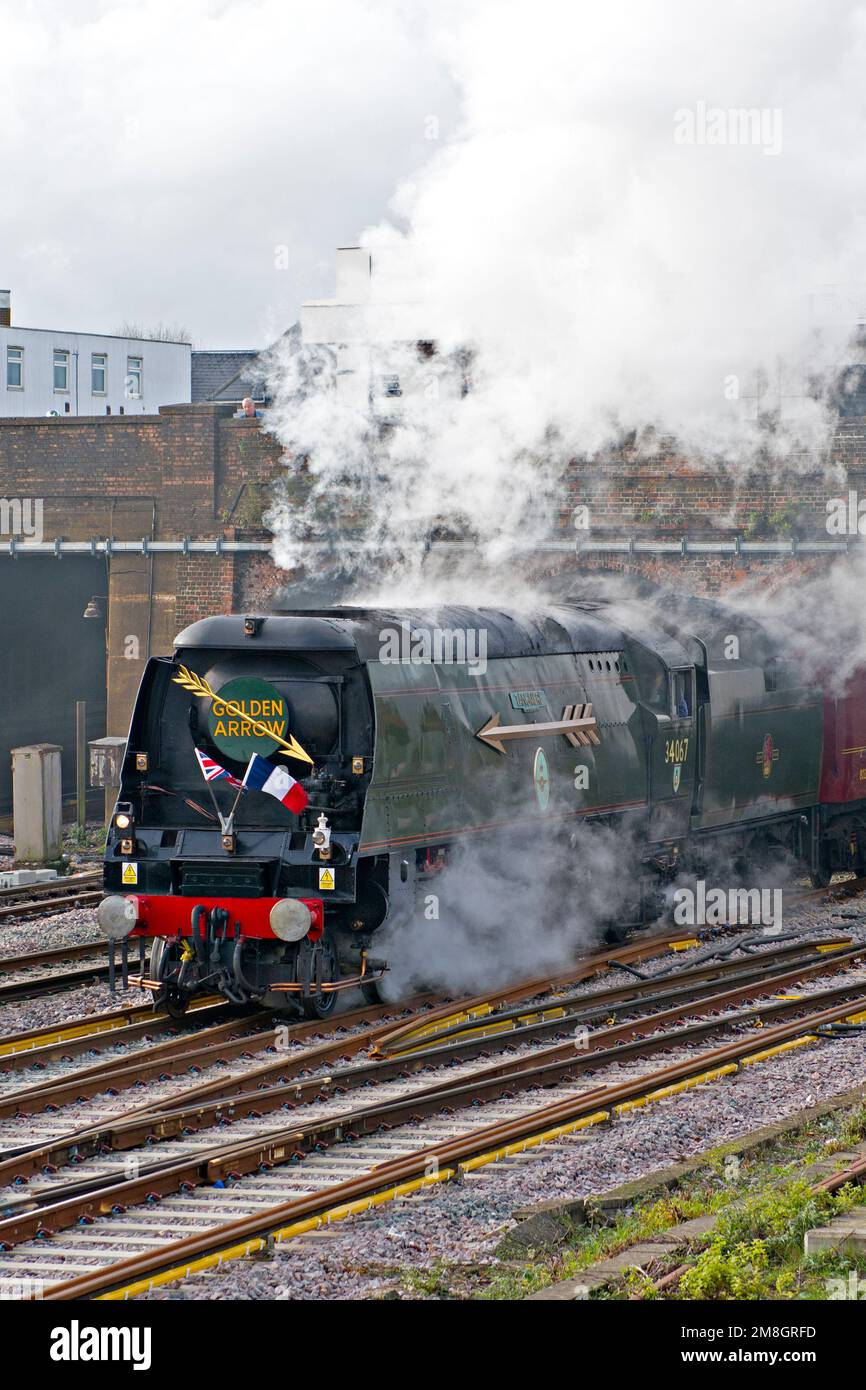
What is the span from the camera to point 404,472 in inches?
791

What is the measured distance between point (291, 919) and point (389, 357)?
33.8 feet

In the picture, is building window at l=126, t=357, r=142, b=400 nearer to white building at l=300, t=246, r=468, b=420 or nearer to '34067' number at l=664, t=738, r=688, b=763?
white building at l=300, t=246, r=468, b=420

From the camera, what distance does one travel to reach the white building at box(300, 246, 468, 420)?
19.1m

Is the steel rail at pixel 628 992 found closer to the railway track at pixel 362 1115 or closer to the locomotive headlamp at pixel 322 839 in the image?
the railway track at pixel 362 1115

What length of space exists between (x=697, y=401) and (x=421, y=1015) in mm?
10776

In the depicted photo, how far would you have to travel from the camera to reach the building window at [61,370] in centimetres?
4684

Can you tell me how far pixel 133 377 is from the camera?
1935 inches

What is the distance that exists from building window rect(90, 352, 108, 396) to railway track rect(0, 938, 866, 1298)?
38321 mm

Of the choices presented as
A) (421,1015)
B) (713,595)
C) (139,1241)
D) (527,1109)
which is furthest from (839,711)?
(139,1241)

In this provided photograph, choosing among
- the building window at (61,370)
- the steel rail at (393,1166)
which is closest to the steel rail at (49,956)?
the steel rail at (393,1166)

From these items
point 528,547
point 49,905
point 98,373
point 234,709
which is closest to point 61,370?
point 98,373

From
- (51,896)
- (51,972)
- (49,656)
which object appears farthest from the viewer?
(49,656)

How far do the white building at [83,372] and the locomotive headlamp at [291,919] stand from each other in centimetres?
3616

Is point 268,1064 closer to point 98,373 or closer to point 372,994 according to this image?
point 372,994
